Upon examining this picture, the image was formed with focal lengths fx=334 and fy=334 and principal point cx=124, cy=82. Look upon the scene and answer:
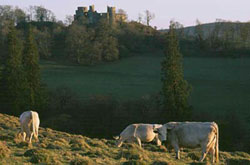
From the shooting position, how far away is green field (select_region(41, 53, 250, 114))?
56.4m

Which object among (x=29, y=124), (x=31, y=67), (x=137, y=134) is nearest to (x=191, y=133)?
(x=137, y=134)

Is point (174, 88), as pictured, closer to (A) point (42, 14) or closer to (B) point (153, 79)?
(B) point (153, 79)

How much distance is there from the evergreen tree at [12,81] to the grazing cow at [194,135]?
40752mm

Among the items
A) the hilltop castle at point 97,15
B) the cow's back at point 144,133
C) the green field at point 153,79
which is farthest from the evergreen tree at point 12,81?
the hilltop castle at point 97,15

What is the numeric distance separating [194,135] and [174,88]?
33.9 m

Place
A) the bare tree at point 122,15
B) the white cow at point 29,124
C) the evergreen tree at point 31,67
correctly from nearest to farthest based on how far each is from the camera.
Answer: the white cow at point 29,124 → the evergreen tree at point 31,67 → the bare tree at point 122,15

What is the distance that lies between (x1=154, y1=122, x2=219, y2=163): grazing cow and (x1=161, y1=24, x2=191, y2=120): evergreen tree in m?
31.0

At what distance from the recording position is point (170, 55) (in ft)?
158

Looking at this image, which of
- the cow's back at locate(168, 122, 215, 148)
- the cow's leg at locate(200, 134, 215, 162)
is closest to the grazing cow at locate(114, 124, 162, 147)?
the cow's back at locate(168, 122, 215, 148)

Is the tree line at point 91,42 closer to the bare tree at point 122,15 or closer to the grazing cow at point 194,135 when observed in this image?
the bare tree at point 122,15

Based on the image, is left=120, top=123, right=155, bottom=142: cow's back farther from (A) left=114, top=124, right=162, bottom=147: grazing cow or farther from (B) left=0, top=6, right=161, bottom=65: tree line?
(B) left=0, top=6, right=161, bottom=65: tree line

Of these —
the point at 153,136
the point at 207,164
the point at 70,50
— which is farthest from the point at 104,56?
the point at 207,164

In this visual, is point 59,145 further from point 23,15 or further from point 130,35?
point 23,15

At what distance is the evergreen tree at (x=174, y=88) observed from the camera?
4538cm
